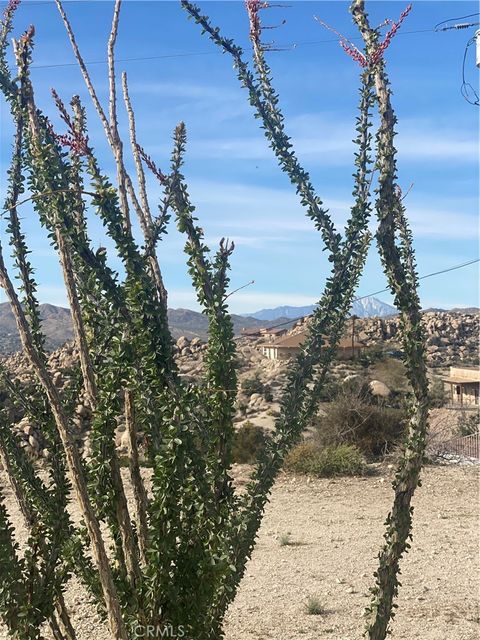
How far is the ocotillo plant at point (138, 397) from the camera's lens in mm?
3623

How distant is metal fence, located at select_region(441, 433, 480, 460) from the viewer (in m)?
17.2

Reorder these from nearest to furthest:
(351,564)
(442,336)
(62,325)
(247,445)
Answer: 1. (351,564)
2. (247,445)
3. (442,336)
4. (62,325)

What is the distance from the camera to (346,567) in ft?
30.4

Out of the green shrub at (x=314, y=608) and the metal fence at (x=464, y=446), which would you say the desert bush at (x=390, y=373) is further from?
the green shrub at (x=314, y=608)

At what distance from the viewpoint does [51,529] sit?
4426 millimetres

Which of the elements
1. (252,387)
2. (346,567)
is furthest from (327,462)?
(252,387)

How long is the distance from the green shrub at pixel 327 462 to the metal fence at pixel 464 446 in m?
2.76

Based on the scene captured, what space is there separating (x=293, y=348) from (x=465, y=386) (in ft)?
29.1

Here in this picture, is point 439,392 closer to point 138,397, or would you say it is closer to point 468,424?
point 468,424

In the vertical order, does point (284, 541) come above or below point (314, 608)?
below

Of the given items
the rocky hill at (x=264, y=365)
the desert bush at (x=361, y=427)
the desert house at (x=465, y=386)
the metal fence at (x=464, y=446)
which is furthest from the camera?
the desert house at (x=465, y=386)

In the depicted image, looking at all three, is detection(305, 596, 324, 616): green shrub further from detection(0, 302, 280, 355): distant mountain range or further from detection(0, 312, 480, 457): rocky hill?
detection(0, 302, 280, 355): distant mountain range

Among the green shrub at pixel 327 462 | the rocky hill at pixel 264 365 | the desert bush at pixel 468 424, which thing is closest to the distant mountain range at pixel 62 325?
the rocky hill at pixel 264 365

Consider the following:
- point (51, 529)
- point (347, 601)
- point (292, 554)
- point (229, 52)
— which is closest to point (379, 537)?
point (292, 554)
